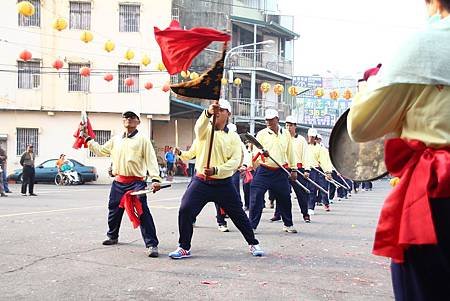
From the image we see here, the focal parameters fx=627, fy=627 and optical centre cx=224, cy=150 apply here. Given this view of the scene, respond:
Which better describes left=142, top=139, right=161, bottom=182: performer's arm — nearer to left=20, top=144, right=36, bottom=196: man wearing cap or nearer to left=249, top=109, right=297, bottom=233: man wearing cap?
left=249, top=109, right=297, bottom=233: man wearing cap

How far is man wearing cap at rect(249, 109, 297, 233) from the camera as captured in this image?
9.82 meters

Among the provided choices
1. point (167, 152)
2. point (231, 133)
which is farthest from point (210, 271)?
point (167, 152)

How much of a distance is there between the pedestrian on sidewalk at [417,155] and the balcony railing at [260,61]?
34339 mm

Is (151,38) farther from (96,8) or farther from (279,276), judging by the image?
(279,276)

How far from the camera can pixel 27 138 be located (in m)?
31.6

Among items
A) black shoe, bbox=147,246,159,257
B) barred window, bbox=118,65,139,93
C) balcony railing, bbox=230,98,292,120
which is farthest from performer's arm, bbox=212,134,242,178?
balcony railing, bbox=230,98,292,120

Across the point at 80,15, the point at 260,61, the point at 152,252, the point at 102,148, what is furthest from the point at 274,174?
the point at 260,61

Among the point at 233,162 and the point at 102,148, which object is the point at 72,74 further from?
the point at 233,162

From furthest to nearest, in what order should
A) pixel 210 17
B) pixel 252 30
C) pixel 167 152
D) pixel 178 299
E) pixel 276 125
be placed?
pixel 252 30 < pixel 210 17 < pixel 167 152 < pixel 276 125 < pixel 178 299

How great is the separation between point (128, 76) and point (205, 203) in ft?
81.6

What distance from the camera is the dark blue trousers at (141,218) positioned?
783 cm

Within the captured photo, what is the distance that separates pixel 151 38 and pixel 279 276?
86.9ft

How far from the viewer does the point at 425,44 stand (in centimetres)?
246

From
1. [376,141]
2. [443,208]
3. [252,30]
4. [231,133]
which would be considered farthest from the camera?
[252,30]
